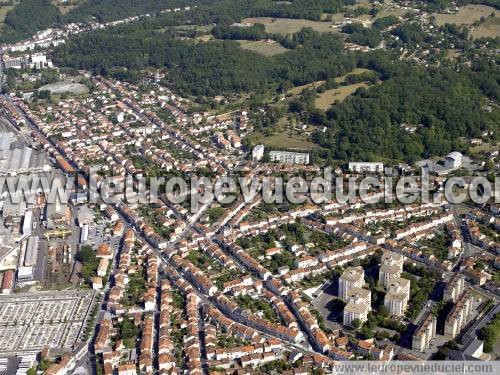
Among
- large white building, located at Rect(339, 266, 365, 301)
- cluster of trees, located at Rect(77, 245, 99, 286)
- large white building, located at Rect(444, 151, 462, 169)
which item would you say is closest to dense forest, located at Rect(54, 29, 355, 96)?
large white building, located at Rect(444, 151, 462, 169)

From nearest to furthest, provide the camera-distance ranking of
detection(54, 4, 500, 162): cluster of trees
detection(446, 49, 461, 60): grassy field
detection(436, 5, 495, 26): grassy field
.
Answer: detection(54, 4, 500, 162): cluster of trees
detection(446, 49, 461, 60): grassy field
detection(436, 5, 495, 26): grassy field

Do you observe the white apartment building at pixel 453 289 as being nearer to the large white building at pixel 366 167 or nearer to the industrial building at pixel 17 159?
the large white building at pixel 366 167

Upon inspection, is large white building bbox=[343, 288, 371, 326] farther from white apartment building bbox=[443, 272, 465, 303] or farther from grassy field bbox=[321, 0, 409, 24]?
grassy field bbox=[321, 0, 409, 24]

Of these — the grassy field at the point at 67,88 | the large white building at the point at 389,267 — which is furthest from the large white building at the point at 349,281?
the grassy field at the point at 67,88

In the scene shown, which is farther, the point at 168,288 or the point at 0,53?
the point at 0,53

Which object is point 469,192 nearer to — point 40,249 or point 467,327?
point 467,327

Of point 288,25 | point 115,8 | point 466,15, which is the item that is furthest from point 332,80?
point 115,8

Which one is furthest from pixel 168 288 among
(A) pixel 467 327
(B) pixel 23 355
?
(A) pixel 467 327
